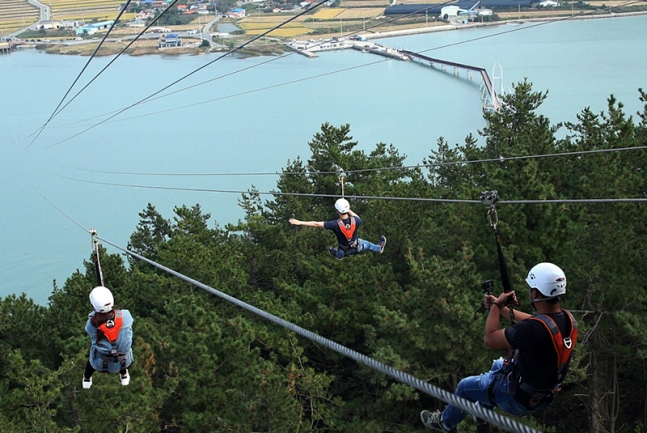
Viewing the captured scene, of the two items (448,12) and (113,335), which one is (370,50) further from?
(113,335)

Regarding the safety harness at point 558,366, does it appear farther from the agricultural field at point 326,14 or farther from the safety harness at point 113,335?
the agricultural field at point 326,14

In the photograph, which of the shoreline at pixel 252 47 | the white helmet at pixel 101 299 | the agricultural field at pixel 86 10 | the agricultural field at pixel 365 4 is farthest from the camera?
the agricultural field at pixel 86 10

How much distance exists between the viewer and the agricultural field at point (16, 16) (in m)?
56.2

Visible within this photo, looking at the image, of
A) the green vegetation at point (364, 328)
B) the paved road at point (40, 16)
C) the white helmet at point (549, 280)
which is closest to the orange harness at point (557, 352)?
the white helmet at point (549, 280)

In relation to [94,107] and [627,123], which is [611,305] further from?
[94,107]

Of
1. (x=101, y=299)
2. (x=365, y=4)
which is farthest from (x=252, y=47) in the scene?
(x=101, y=299)

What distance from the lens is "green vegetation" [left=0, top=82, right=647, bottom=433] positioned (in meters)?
12.5

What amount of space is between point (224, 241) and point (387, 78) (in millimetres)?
24489

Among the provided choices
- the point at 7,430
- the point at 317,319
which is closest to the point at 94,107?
the point at 317,319

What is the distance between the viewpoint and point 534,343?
3.32 metres

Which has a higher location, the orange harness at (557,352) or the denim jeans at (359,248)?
the orange harness at (557,352)

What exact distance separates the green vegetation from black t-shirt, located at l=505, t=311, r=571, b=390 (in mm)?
8813

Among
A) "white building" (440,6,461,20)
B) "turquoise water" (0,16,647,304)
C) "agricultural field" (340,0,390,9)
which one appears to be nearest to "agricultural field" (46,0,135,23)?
"turquoise water" (0,16,647,304)

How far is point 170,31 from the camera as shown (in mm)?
50438
